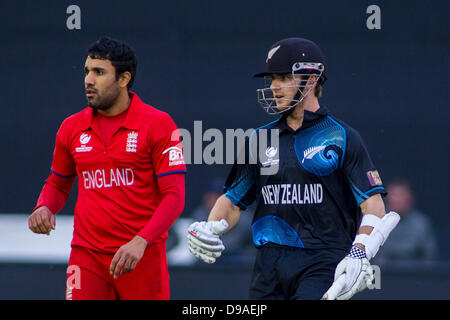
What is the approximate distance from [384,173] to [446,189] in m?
0.67

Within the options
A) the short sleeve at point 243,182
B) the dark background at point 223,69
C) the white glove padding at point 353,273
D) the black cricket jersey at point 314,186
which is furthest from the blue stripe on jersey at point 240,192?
the dark background at point 223,69

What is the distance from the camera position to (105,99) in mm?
4723

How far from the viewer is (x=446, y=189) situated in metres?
8.73

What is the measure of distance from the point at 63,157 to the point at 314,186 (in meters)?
1.53

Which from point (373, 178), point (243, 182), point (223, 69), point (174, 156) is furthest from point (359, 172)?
point (223, 69)

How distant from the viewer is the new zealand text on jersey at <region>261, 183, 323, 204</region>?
13.8 feet

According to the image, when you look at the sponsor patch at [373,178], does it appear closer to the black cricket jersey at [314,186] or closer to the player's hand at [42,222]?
the black cricket jersey at [314,186]

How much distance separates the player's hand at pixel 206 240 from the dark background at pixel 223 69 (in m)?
4.44

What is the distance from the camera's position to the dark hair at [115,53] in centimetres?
475

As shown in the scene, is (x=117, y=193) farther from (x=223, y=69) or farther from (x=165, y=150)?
(x=223, y=69)

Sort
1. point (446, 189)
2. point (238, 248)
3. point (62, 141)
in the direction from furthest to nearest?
point (446, 189), point (238, 248), point (62, 141)

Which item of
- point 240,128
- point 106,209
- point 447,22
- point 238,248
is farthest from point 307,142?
point 447,22

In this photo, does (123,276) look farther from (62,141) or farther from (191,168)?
(191,168)

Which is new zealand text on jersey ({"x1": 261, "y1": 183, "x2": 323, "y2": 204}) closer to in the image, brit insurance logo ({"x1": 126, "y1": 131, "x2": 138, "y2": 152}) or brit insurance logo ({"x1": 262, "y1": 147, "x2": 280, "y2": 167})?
brit insurance logo ({"x1": 262, "y1": 147, "x2": 280, "y2": 167})
